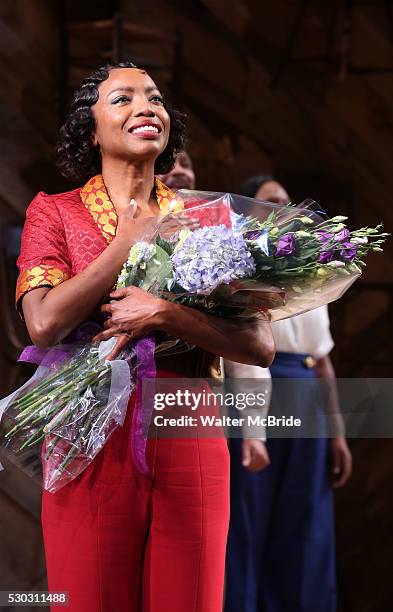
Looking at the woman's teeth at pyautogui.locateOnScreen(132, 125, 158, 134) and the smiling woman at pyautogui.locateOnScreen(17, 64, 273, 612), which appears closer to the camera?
the smiling woman at pyautogui.locateOnScreen(17, 64, 273, 612)

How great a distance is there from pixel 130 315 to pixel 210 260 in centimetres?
21

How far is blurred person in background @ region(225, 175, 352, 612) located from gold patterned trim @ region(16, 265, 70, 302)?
1498mm

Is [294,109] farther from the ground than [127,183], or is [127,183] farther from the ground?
[294,109]

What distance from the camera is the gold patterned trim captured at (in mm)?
2068

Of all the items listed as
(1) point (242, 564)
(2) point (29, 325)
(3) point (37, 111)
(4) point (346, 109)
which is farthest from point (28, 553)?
(4) point (346, 109)

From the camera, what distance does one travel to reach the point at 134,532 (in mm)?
2043

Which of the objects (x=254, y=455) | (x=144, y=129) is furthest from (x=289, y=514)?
(x=144, y=129)

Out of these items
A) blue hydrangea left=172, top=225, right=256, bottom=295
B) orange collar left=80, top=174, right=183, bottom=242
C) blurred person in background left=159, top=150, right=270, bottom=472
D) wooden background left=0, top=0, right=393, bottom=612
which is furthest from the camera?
wooden background left=0, top=0, right=393, bottom=612

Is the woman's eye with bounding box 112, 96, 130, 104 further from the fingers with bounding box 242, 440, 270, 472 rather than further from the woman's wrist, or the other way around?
the fingers with bounding box 242, 440, 270, 472

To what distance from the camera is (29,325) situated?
6.74 ft

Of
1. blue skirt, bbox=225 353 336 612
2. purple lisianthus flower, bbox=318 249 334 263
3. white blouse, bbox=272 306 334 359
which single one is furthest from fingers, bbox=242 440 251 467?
purple lisianthus flower, bbox=318 249 334 263

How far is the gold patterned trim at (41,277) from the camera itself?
6.79 ft

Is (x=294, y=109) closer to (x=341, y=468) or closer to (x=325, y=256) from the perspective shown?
(x=341, y=468)

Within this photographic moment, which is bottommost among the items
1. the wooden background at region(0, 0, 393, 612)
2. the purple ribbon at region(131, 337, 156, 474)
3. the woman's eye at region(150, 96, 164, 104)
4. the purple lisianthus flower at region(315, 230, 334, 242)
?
the purple ribbon at region(131, 337, 156, 474)
